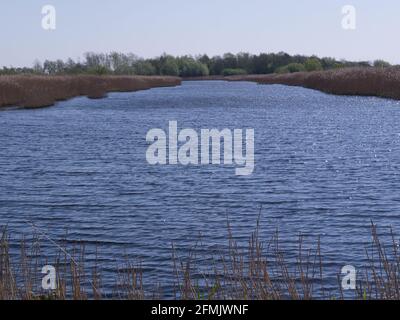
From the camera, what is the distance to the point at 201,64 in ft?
467

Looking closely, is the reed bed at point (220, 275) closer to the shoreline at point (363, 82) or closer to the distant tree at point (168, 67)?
the shoreline at point (363, 82)

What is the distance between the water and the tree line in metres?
73.3

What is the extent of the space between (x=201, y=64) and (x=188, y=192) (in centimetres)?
12794

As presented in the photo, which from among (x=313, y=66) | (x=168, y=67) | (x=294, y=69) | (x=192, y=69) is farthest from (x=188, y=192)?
(x=192, y=69)

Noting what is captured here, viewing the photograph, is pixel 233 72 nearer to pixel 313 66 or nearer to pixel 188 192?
pixel 313 66

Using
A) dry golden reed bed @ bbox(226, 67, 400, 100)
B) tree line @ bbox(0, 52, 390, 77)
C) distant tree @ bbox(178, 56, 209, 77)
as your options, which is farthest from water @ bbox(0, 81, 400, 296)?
distant tree @ bbox(178, 56, 209, 77)

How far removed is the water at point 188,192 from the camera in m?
11.7

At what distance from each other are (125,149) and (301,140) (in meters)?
6.31

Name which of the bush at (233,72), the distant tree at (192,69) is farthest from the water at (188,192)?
the bush at (233,72)

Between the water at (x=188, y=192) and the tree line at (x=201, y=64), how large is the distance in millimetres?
73350

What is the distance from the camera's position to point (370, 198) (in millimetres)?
14977

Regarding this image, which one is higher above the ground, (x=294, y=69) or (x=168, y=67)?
(x=168, y=67)
